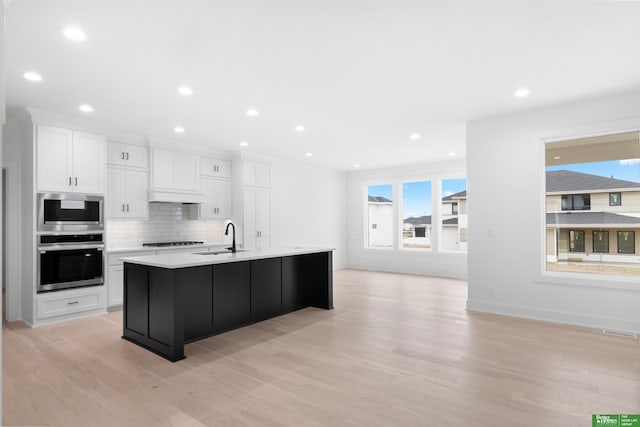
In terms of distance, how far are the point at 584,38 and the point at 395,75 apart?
5.15 feet

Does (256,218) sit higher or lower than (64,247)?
higher

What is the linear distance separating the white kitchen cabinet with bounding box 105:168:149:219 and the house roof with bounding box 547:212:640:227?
6.08m

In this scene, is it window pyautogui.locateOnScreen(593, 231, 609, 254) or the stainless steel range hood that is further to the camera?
the stainless steel range hood

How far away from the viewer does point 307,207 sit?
888 cm

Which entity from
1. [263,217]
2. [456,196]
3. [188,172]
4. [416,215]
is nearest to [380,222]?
[416,215]

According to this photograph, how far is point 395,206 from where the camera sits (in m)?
9.25

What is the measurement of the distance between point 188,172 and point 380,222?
522 centimetres

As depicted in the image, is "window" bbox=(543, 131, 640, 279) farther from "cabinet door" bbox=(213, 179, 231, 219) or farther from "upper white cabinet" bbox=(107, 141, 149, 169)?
"upper white cabinet" bbox=(107, 141, 149, 169)

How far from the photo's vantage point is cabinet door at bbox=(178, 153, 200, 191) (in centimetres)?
643

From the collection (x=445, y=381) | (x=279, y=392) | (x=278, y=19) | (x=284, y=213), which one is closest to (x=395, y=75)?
(x=278, y=19)

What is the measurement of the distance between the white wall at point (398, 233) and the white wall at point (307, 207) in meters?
0.29

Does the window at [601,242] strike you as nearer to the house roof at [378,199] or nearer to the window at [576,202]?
the window at [576,202]

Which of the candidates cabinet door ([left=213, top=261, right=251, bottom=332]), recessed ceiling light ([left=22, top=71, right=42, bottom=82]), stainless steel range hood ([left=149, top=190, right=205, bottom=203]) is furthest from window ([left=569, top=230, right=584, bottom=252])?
recessed ceiling light ([left=22, top=71, right=42, bottom=82])

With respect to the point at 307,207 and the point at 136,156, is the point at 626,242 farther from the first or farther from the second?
the point at 136,156
